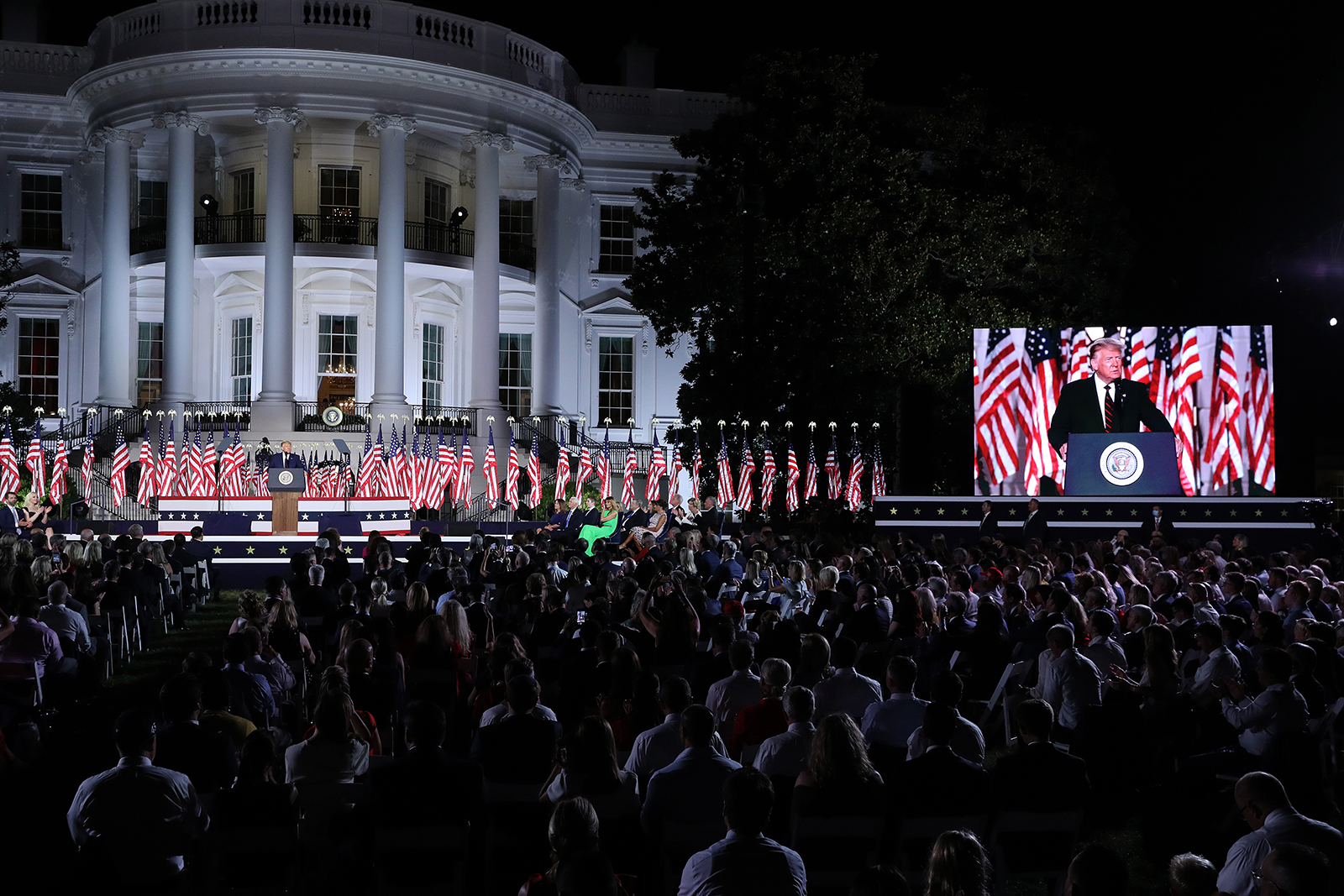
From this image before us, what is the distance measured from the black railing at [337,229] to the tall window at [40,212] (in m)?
7.34

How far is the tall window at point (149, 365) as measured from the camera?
3488 cm

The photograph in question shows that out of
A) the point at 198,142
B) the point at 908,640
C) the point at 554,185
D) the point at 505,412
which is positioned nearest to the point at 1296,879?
the point at 908,640

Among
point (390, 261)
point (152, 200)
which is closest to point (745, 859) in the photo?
point (390, 261)

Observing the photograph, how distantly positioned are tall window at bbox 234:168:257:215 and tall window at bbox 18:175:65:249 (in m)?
5.10

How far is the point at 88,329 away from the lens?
112ft

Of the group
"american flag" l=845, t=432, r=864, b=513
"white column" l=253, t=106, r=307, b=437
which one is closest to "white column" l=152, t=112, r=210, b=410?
"white column" l=253, t=106, r=307, b=437

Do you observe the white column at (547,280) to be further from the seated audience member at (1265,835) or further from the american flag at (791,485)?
the seated audience member at (1265,835)

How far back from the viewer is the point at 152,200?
35281 mm

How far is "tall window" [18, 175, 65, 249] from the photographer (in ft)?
113

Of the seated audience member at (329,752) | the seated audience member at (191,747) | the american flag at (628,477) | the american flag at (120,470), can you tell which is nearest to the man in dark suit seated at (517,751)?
the seated audience member at (329,752)

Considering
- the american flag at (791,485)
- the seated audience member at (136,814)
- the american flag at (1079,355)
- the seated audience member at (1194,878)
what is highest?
the american flag at (1079,355)

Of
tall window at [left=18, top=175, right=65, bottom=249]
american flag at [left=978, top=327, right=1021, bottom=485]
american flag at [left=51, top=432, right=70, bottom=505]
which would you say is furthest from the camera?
tall window at [left=18, top=175, right=65, bottom=249]

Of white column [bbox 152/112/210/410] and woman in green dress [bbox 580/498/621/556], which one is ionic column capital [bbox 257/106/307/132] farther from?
woman in green dress [bbox 580/498/621/556]

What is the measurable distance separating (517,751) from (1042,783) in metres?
2.59
